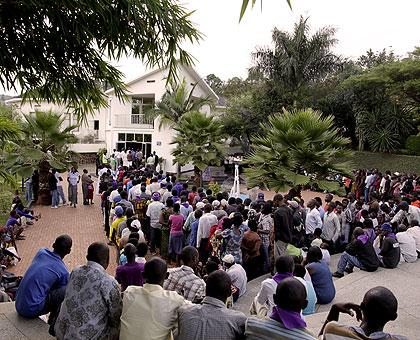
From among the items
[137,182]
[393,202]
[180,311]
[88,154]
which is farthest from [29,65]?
[88,154]

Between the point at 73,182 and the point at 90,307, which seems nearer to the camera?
the point at 90,307

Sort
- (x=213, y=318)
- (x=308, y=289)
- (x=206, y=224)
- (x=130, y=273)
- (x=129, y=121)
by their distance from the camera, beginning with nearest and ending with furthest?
(x=213, y=318), (x=130, y=273), (x=308, y=289), (x=206, y=224), (x=129, y=121)

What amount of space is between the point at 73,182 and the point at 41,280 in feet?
42.6

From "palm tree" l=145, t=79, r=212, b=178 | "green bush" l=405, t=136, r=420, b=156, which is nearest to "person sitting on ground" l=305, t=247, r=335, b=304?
"palm tree" l=145, t=79, r=212, b=178

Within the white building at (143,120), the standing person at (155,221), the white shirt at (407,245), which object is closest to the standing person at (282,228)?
the white shirt at (407,245)

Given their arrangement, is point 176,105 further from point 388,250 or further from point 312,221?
point 388,250

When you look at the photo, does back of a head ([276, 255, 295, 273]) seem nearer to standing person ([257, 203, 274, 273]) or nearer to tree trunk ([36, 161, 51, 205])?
standing person ([257, 203, 274, 273])

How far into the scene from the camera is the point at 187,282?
495 cm

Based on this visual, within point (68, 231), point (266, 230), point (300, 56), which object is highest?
point (300, 56)

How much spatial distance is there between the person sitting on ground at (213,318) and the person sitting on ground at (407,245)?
274 inches

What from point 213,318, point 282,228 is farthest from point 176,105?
point 213,318

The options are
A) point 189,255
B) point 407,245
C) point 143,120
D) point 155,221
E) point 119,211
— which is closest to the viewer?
point 189,255

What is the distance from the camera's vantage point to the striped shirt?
303cm

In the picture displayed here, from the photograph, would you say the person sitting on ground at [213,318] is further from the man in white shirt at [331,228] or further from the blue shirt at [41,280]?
the man in white shirt at [331,228]
